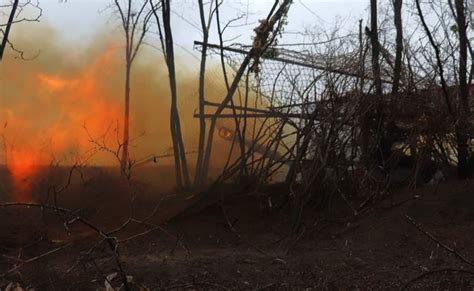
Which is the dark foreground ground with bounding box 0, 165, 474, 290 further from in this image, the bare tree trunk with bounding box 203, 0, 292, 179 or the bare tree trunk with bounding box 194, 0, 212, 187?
the bare tree trunk with bounding box 203, 0, 292, 179

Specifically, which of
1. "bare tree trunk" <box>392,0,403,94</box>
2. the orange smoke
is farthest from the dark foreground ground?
the orange smoke

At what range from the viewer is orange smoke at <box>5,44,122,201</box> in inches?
578

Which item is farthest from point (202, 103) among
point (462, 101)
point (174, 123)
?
point (462, 101)

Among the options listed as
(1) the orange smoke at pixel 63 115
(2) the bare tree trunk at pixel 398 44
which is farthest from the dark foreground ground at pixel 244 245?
(1) the orange smoke at pixel 63 115

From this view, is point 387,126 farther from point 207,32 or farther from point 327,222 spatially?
point 207,32

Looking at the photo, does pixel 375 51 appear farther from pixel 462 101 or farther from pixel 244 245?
pixel 244 245

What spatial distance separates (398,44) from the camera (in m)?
11.1

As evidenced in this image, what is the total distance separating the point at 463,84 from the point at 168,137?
6.68m

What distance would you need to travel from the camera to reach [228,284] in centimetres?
714

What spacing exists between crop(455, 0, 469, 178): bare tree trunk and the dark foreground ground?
83 cm

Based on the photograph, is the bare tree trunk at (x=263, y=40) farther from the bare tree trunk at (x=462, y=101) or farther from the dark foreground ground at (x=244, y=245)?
the bare tree trunk at (x=462, y=101)

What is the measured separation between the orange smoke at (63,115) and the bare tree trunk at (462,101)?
306 inches

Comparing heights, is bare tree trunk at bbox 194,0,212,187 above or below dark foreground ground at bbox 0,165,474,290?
above

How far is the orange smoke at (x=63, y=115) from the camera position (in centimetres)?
1469
